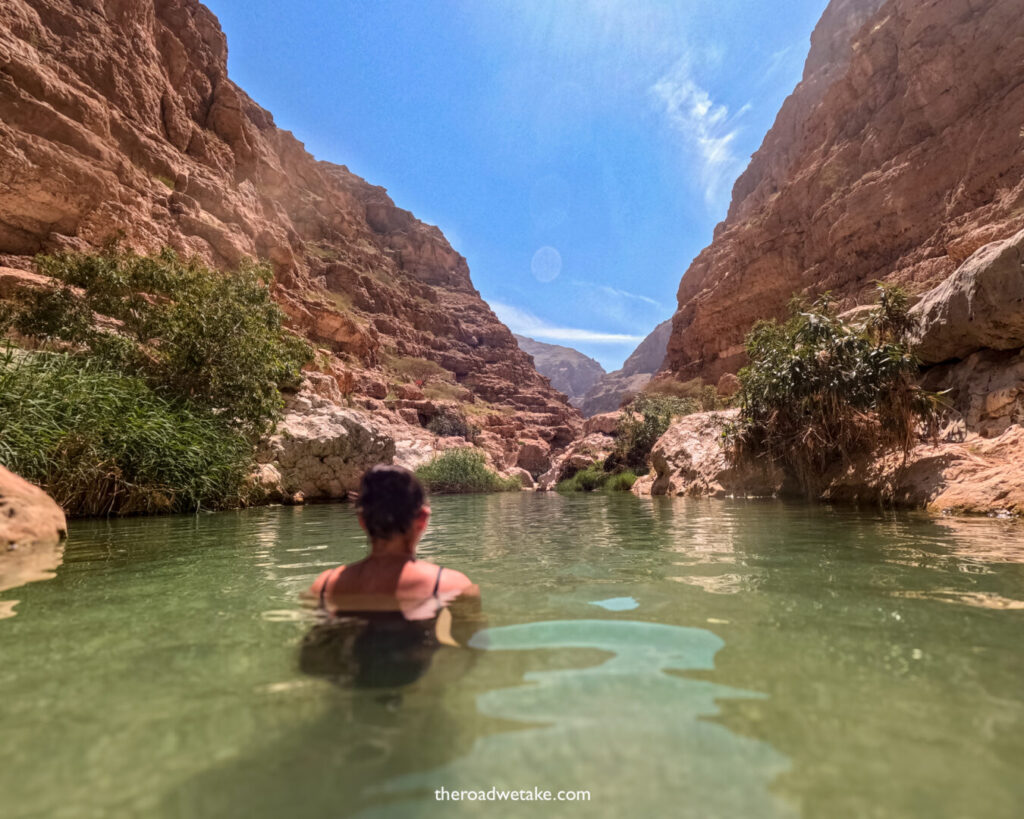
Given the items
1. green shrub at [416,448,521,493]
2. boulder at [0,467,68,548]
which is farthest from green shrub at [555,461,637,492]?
boulder at [0,467,68,548]

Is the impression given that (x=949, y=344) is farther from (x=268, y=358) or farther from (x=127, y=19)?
(x=127, y=19)

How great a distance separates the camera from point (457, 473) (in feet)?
128

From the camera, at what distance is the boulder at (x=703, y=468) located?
13250mm

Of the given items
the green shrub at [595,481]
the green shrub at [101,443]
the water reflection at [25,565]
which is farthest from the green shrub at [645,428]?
the water reflection at [25,565]

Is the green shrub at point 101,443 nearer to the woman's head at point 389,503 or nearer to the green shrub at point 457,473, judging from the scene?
the woman's head at point 389,503

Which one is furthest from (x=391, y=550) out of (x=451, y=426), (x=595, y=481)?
(x=451, y=426)

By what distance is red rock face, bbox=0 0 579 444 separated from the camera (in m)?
24.9

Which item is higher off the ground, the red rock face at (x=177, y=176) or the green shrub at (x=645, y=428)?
the red rock face at (x=177, y=176)

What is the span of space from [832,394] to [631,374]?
181 m

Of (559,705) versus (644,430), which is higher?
(644,430)

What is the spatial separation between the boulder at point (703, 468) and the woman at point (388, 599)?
12430 millimetres

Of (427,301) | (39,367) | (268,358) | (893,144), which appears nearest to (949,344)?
(268,358)

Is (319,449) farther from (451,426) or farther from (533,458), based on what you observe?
(533,458)

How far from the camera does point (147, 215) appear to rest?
29984mm
